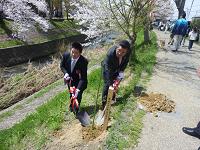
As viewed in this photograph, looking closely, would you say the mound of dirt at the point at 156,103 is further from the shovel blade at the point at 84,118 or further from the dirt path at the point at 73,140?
the dirt path at the point at 73,140

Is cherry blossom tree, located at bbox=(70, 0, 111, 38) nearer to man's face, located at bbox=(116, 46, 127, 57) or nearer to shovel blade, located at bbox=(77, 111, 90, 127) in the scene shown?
man's face, located at bbox=(116, 46, 127, 57)

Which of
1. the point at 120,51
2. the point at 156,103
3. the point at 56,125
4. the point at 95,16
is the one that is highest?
the point at 120,51

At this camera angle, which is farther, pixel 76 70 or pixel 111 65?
pixel 111 65

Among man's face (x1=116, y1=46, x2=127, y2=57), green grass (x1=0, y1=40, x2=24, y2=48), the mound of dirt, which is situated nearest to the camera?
man's face (x1=116, y1=46, x2=127, y2=57)

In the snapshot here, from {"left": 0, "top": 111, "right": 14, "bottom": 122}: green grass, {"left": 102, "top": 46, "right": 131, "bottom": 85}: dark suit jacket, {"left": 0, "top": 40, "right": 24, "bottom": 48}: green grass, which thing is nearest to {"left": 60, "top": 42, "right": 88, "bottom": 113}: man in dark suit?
{"left": 102, "top": 46, "right": 131, "bottom": 85}: dark suit jacket

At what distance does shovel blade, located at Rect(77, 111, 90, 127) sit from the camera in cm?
720

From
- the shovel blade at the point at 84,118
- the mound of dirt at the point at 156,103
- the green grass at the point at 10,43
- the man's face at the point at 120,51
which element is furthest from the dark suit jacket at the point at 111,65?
the green grass at the point at 10,43

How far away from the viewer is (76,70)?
24.9ft

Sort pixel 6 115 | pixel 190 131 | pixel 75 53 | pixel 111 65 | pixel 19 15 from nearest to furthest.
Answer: pixel 190 131, pixel 75 53, pixel 111 65, pixel 6 115, pixel 19 15

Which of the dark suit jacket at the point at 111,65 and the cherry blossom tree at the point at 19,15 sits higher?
the dark suit jacket at the point at 111,65

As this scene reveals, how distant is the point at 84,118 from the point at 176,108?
2354 mm

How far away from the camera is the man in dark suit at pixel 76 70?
7461 millimetres

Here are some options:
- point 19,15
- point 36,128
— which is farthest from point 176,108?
point 19,15

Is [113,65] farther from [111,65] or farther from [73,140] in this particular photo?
[73,140]
